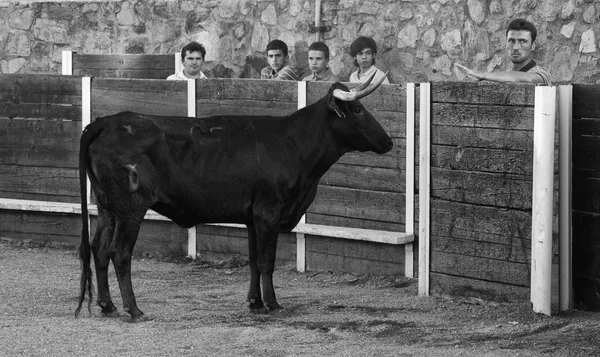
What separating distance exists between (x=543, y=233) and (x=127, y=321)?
263 cm

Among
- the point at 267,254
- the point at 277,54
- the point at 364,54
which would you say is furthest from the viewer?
the point at 277,54

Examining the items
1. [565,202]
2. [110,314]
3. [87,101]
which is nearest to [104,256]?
[110,314]

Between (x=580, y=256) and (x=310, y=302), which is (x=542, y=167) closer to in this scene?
(x=580, y=256)

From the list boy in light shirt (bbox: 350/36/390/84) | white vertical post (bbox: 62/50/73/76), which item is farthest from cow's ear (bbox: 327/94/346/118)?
white vertical post (bbox: 62/50/73/76)

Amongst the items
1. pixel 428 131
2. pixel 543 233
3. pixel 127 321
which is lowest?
pixel 127 321

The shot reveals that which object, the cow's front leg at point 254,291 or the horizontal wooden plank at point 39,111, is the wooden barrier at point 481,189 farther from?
the horizontal wooden plank at point 39,111

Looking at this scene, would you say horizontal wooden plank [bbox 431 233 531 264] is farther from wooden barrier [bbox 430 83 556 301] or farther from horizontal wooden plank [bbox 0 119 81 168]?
horizontal wooden plank [bbox 0 119 81 168]

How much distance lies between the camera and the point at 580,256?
8.16 metres

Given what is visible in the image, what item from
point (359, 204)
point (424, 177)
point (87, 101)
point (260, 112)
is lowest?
point (359, 204)

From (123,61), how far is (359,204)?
13.2 ft

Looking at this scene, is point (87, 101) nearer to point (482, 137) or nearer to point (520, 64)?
point (482, 137)

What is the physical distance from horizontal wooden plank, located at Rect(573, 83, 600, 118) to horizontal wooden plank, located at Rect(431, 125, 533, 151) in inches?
12.8

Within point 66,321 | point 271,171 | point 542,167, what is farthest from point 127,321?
point 542,167

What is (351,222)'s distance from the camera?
10219mm
